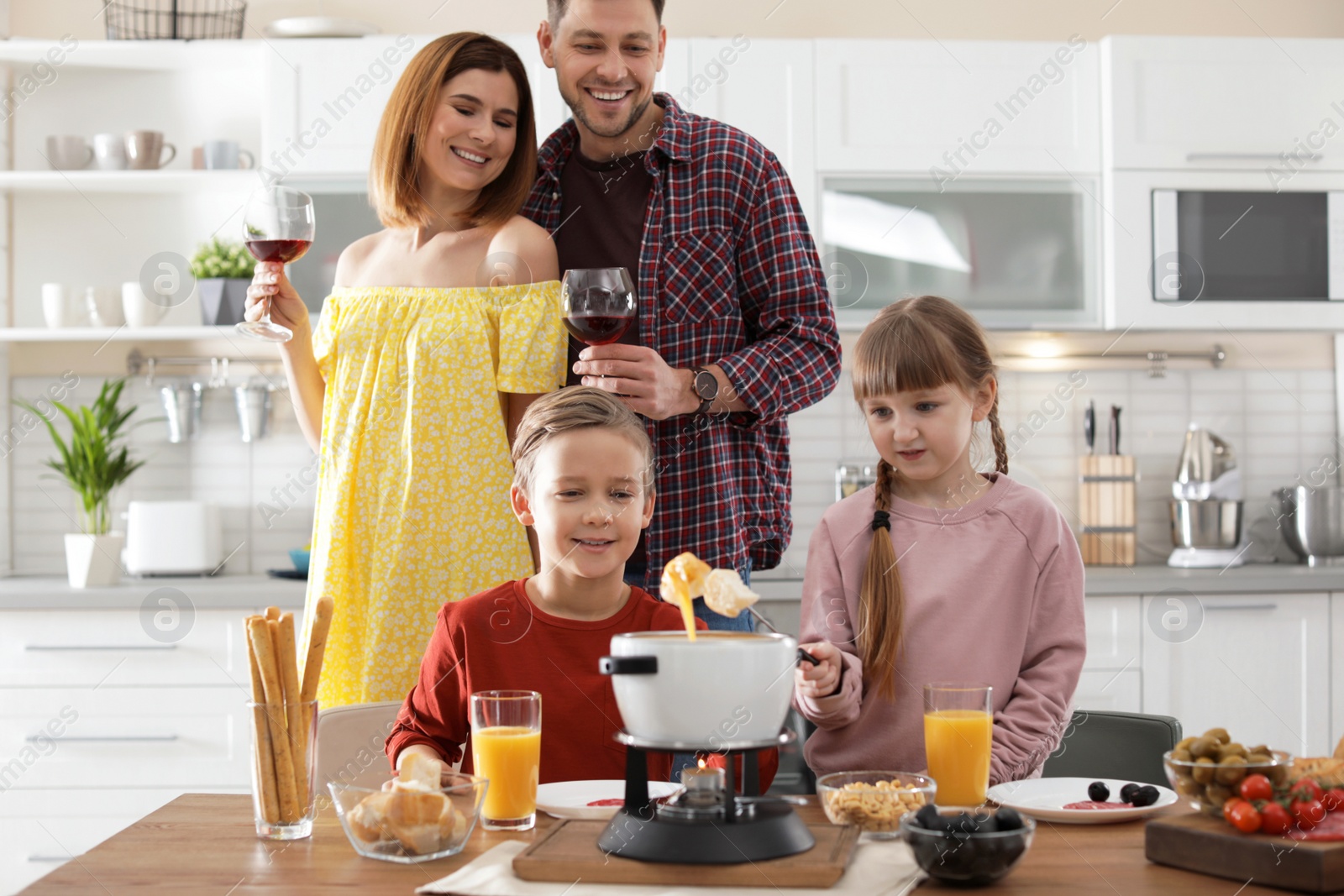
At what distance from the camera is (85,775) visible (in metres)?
2.93

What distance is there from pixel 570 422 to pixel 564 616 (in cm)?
23

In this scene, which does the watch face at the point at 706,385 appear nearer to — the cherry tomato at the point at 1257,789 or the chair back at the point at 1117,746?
the chair back at the point at 1117,746

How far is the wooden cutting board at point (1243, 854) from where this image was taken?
0.93 meters

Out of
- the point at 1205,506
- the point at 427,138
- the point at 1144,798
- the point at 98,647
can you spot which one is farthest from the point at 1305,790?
the point at 98,647

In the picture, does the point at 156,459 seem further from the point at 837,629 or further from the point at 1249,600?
the point at 1249,600

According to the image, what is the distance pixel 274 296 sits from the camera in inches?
68.9

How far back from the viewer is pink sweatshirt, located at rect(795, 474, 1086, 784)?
1.62m

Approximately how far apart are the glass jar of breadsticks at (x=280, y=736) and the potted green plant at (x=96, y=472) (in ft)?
7.26

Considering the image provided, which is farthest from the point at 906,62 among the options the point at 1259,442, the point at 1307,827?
the point at 1307,827

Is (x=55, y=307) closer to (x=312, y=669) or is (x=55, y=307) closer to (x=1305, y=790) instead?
(x=312, y=669)

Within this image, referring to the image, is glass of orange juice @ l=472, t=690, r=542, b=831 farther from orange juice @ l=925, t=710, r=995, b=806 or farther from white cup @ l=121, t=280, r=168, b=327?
white cup @ l=121, t=280, r=168, b=327

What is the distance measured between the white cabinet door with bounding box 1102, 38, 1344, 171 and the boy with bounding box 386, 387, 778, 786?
226cm

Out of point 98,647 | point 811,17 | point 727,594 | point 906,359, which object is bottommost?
point 98,647

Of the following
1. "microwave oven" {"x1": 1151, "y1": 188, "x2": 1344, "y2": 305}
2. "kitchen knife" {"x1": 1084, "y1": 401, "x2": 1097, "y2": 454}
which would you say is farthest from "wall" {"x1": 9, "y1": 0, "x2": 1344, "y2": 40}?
"kitchen knife" {"x1": 1084, "y1": 401, "x2": 1097, "y2": 454}
